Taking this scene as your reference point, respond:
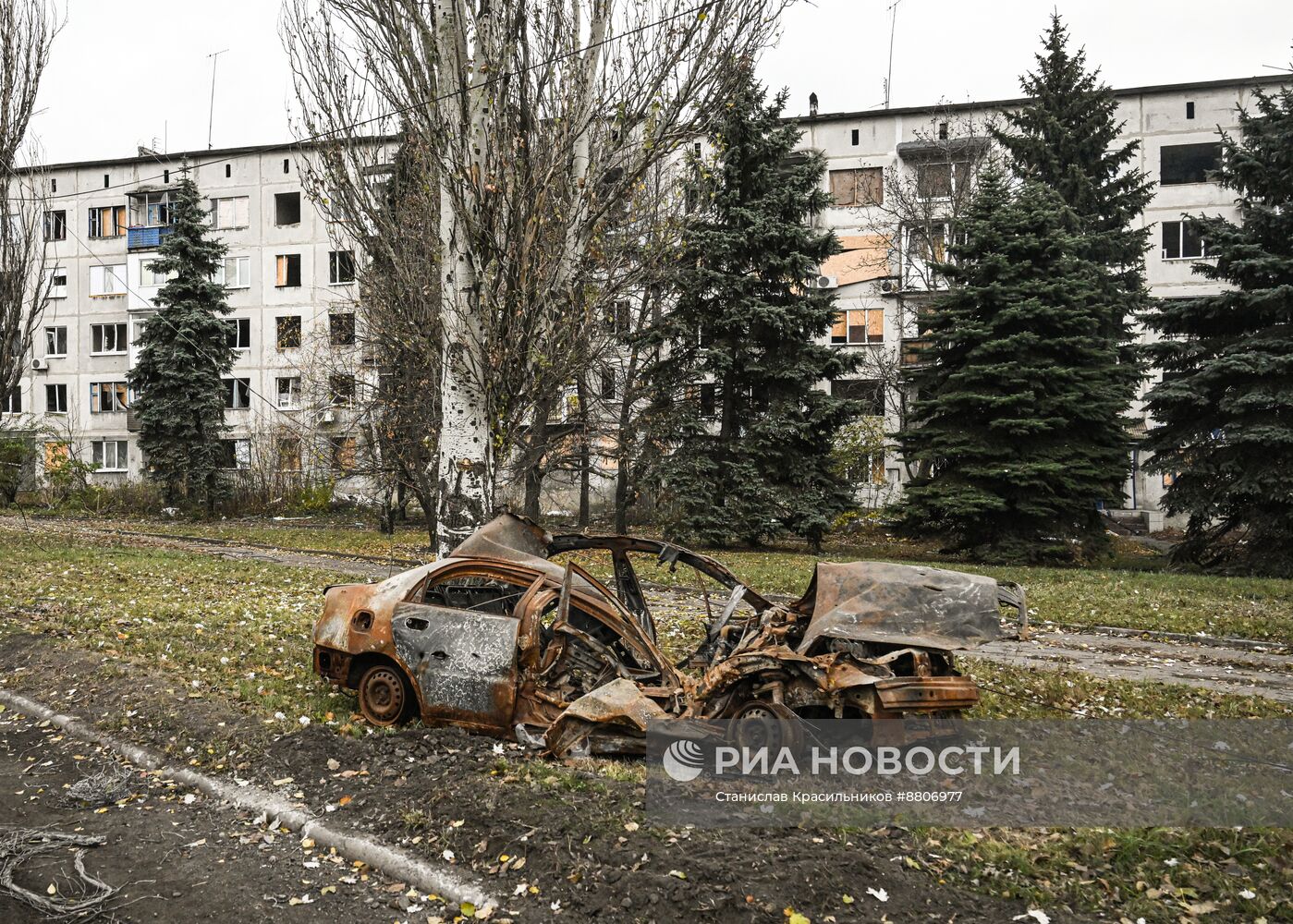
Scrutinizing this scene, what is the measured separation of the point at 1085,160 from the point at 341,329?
953 inches

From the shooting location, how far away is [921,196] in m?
34.8

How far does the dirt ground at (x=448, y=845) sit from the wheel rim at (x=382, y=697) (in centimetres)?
42

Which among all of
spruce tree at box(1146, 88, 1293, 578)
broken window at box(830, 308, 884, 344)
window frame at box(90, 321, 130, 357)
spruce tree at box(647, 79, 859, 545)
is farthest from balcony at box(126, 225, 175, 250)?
spruce tree at box(1146, 88, 1293, 578)

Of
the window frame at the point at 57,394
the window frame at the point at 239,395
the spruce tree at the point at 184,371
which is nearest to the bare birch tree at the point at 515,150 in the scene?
the spruce tree at the point at 184,371

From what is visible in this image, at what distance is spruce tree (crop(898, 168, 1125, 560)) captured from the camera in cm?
2148

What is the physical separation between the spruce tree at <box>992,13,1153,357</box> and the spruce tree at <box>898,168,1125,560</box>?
6.43 m

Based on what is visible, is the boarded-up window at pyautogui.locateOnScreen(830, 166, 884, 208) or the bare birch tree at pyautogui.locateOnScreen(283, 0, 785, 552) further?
the boarded-up window at pyautogui.locateOnScreen(830, 166, 884, 208)

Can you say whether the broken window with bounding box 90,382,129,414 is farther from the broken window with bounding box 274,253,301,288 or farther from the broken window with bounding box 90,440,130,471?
the broken window with bounding box 274,253,301,288

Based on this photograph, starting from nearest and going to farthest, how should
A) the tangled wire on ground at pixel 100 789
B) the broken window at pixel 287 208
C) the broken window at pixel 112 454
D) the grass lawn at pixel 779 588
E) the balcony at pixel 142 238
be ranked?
1. the grass lawn at pixel 779 588
2. the tangled wire on ground at pixel 100 789
3. the broken window at pixel 287 208
4. the balcony at pixel 142 238
5. the broken window at pixel 112 454

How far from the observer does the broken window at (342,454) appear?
30.1m

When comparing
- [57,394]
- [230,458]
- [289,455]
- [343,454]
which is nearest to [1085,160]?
[343,454]

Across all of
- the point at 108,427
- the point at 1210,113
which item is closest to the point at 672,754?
the point at 1210,113

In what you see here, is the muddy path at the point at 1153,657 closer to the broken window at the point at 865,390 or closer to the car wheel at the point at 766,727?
the car wheel at the point at 766,727

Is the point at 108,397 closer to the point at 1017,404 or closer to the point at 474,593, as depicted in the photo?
the point at 1017,404
